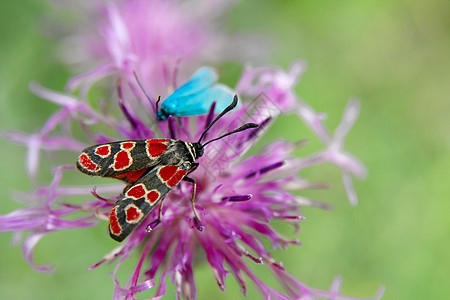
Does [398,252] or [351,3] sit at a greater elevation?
[351,3]

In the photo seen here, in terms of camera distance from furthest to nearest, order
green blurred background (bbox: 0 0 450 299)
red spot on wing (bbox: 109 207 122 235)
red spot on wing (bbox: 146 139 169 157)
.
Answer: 1. green blurred background (bbox: 0 0 450 299)
2. red spot on wing (bbox: 146 139 169 157)
3. red spot on wing (bbox: 109 207 122 235)

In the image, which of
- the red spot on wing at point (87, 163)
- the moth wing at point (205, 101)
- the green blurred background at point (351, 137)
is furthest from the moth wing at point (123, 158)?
the green blurred background at point (351, 137)

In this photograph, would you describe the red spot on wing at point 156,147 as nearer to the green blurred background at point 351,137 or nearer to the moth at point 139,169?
the moth at point 139,169

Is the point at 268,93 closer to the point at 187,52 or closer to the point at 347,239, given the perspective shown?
the point at 187,52

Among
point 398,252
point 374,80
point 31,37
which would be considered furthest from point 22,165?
point 374,80

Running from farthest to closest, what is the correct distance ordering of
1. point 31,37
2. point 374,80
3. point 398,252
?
point 374,80
point 31,37
point 398,252

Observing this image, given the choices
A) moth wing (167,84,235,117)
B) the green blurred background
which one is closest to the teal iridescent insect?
moth wing (167,84,235,117)

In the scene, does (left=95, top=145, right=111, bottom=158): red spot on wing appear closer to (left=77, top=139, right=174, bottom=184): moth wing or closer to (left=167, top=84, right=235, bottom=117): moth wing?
(left=77, top=139, right=174, bottom=184): moth wing
